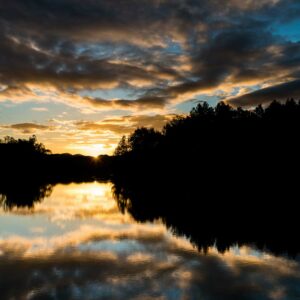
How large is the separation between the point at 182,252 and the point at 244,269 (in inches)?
191

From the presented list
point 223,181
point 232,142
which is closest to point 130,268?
point 223,181

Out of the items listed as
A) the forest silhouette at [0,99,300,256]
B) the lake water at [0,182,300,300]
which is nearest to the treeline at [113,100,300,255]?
the forest silhouette at [0,99,300,256]

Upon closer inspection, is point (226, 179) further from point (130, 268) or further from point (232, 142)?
point (130, 268)

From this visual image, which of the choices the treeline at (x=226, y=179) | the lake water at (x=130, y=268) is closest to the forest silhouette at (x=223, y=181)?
the treeline at (x=226, y=179)

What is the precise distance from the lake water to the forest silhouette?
2.90m

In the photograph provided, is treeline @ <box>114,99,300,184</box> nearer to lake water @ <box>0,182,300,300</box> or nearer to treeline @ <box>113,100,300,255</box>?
treeline @ <box>113,100,300,255</box>

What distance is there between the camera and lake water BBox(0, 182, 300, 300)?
16.2m

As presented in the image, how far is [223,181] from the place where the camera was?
84.5m

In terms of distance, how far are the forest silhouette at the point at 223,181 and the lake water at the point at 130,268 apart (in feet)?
9.52

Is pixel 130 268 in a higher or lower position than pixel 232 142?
lower

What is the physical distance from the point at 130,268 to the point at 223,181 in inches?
2610

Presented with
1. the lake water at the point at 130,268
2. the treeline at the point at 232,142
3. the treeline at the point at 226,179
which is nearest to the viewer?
the lake water at the point at 130,268

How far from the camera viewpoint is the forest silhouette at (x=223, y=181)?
31.8m

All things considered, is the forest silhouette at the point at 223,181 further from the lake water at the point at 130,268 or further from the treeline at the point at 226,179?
the lake water at the point at 130,268
